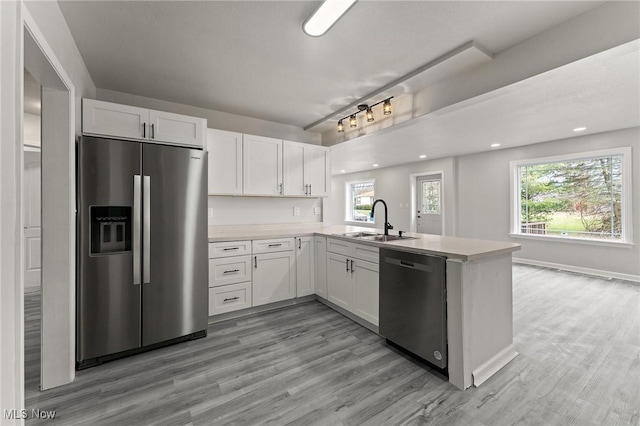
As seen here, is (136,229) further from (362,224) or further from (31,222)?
(362,224)

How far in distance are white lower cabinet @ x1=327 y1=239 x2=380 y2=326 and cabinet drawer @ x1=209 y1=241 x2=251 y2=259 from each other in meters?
0.93

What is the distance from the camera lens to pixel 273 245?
3098 mm

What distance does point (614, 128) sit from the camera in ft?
14.0

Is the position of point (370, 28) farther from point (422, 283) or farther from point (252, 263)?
point (252, 263)

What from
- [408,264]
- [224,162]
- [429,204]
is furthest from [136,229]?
[429,204]

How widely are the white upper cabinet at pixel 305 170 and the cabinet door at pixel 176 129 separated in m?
1.27

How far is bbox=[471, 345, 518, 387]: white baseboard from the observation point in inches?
71.0

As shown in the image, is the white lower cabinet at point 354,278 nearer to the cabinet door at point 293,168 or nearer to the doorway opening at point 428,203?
the cabinet door at point 293,168

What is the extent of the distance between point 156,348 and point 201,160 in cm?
169

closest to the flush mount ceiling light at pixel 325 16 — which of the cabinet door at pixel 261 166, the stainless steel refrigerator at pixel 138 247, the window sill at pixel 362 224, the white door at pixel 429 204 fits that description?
the stainless steel refrigerator at pixel 138 247

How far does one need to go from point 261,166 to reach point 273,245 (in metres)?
1.08

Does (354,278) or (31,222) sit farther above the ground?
(31,222)

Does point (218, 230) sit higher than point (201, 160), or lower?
lower

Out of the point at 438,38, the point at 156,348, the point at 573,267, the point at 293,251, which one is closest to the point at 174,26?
the point at 438,38
